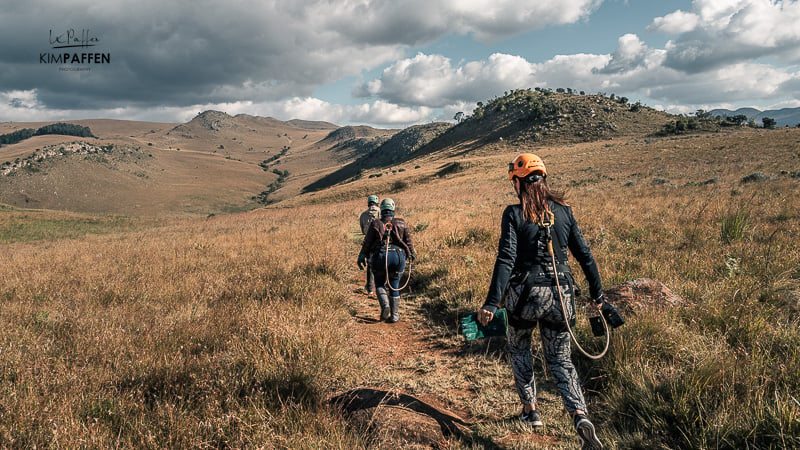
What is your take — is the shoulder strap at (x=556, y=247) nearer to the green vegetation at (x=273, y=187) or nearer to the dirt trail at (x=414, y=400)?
the dirt trail at (x=414, y=400)

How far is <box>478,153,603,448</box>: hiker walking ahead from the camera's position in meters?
2.89

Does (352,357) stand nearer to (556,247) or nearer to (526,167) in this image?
(556,247)

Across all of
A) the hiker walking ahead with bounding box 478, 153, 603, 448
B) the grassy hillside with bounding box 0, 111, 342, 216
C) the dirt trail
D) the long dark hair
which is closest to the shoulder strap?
the hiker walking ahead with bounding box 478, 153, 603, 448

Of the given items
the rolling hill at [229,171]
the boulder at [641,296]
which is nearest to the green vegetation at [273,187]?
the rolling hill at [229,171]

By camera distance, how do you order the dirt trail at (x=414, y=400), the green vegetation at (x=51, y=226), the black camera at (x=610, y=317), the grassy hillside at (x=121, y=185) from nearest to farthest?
the black camera at (x=610, y=317) → the dirt trail at (x=414, y=400) → the green vegetation at (x=51, y=226) → the grassy hillside at (x=121, y=185)

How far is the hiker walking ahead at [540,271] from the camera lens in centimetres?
289

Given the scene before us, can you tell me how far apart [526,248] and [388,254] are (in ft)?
12.0

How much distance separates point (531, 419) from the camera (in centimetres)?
324

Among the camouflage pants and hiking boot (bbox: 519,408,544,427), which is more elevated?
the camouflage pants

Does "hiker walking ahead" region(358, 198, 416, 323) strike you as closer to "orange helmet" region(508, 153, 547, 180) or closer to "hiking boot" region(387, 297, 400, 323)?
"hiking boot" region(387, 297, 400, 323)

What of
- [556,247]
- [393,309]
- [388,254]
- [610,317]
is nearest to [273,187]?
[388,254]

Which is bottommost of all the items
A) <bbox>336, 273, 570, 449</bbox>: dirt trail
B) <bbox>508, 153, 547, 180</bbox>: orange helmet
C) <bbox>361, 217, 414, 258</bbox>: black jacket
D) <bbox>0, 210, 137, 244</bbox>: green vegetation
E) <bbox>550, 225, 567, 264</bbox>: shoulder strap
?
<bbox>0, 210, 137, 244</bbox>: green vegetation

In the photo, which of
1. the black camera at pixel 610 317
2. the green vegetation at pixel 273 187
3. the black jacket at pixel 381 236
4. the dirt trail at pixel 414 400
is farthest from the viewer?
the green vegetation at pixel 273 187

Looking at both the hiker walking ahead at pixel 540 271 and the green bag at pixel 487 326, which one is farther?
the green bag at pixel 487 326
